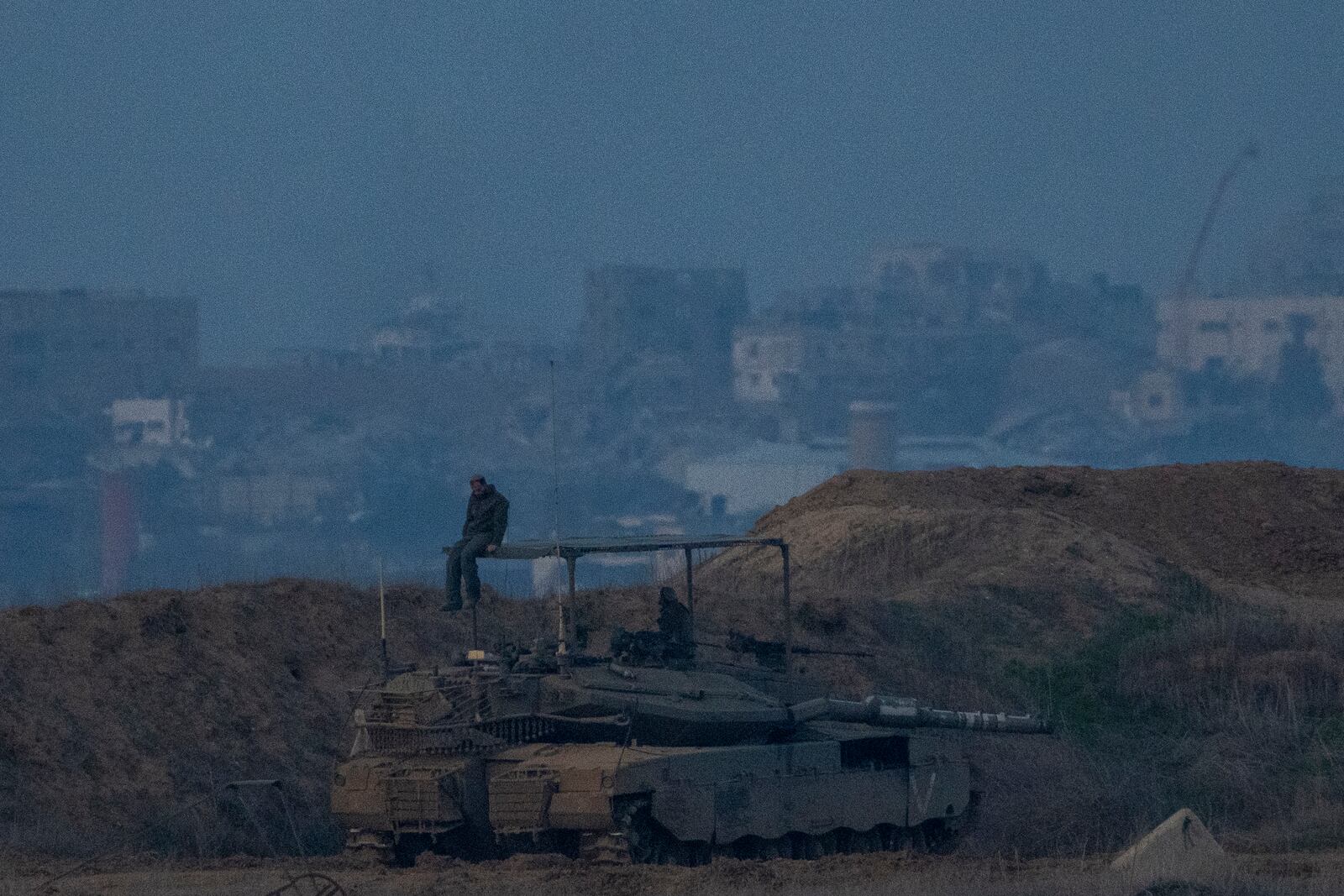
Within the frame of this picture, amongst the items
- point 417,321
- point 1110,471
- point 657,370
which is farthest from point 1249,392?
point 1110,471

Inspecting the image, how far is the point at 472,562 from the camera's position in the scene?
21.2 metres

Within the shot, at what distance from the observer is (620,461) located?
161 m

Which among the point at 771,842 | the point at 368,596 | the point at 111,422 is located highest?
the point at 111,422

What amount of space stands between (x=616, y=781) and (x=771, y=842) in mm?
2563

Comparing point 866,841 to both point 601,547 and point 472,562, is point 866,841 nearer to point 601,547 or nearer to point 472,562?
point 601,547

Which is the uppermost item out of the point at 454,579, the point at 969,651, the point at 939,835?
the point at 454,579

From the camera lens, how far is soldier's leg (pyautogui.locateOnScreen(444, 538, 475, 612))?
21.2m

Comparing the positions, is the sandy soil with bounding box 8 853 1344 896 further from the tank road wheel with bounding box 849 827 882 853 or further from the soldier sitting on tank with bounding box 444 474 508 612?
the soldier sitting on tank with bounding box 444 474 508 612

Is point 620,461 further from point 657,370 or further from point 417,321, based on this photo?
point 417,321

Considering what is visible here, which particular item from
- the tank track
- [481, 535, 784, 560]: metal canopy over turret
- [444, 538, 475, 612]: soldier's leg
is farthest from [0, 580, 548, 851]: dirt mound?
the tank track

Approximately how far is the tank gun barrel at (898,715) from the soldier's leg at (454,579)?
3.22 metres

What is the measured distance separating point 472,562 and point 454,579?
0.26 meters

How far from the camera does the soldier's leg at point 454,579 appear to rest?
21.2 m

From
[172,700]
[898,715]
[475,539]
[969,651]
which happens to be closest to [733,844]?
[898,715]
